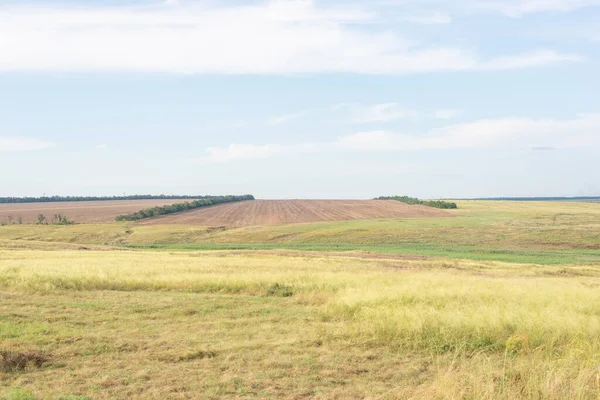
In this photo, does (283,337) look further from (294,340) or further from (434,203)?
(434,203)

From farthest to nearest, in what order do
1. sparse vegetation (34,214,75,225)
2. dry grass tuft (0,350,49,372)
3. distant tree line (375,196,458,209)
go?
distant tree line (375,196,458,209), sparse vegetation (34,214,75,225), dry grass tuft (0,350,49,372)

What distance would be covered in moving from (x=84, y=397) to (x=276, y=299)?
12040 millimetres

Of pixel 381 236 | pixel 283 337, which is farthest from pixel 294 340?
pixel 381 236

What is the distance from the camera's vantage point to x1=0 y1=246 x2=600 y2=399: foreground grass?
10.2 metres

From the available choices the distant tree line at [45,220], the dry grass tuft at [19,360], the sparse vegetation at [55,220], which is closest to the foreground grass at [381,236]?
the sparse vegetation at [55,220]

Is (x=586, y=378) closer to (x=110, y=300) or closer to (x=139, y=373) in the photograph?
(x=139, y=373)

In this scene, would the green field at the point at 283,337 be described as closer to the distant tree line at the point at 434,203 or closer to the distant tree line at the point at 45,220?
the distant tree line at the point at 45,220

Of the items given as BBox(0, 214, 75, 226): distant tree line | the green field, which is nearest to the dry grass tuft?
the green field

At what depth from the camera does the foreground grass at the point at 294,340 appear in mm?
10195

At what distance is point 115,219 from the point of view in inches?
4294

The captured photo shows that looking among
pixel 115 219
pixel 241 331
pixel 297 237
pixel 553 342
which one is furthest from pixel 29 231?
pixel 553 342

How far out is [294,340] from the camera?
46.6 ft

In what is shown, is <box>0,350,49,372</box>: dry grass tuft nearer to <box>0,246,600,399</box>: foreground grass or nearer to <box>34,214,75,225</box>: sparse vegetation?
<box>0,246,600,399</box>: foreground grass

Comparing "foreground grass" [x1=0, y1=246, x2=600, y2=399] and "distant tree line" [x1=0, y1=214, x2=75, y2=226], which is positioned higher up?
"distant tree line" [x1=0, y1=214, x2=75, y2=226]
